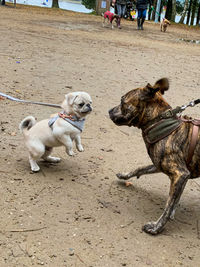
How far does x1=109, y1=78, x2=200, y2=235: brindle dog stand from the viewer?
A: 3809mm

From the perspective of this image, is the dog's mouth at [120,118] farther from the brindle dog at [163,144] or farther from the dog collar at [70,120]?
the dog collar at [70,120]

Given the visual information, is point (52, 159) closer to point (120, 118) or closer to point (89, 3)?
point (120, 118)

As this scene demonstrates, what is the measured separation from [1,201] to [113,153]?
2.17 m

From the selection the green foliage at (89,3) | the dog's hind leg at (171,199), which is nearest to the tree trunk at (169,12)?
the green foliage at (89,3)

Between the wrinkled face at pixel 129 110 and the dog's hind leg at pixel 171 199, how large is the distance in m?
0.70

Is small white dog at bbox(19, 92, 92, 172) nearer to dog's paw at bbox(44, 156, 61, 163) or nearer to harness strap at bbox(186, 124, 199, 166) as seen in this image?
dog's paw at bbox(44, 156, 61, 163)

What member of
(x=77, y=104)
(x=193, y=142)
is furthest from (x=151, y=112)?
(x=77, y=104)

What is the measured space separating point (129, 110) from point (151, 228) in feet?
4.04

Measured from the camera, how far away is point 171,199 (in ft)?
12.5

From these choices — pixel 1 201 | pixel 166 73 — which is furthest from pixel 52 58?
pixel 1 201

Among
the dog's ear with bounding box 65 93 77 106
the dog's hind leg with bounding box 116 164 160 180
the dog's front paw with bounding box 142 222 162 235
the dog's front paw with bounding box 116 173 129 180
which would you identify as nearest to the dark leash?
the dog's front paw with bounding box 142 222 162 235

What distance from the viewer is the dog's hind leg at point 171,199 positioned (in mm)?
3770

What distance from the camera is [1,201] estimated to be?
4.07m

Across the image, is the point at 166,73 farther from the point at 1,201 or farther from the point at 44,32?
the point at 1,201
